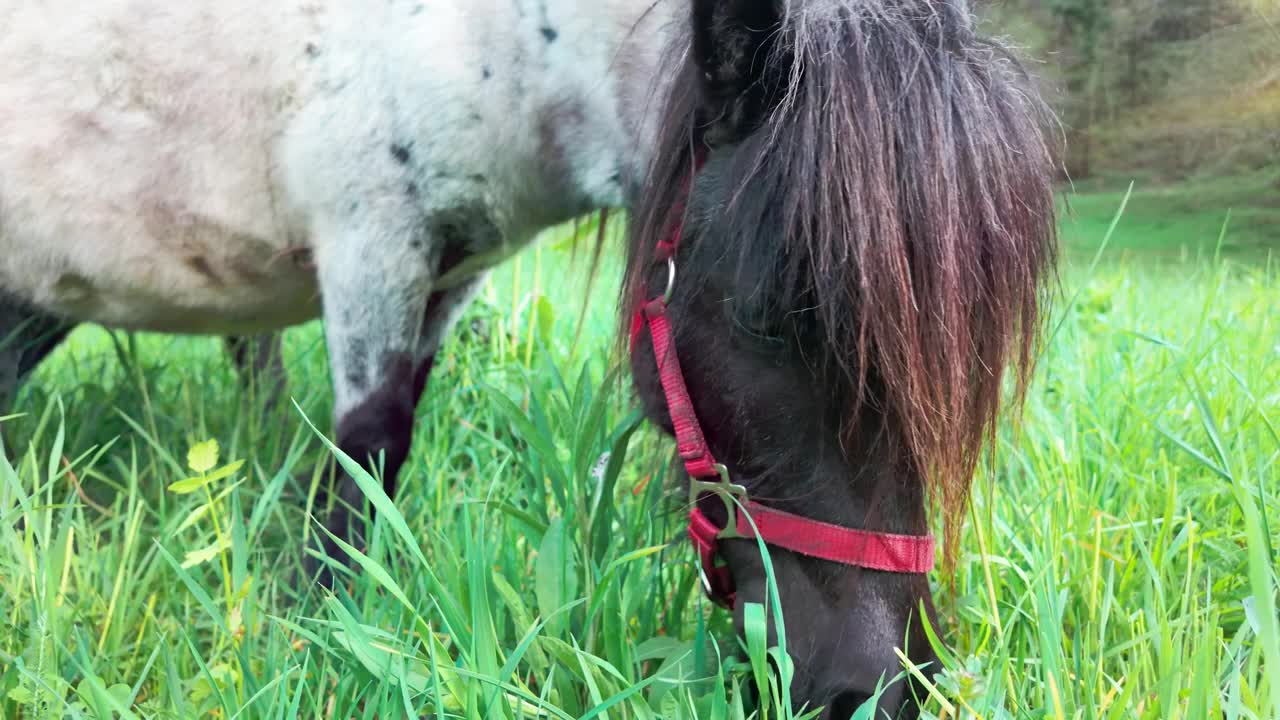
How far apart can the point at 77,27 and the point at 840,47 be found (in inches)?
67.1

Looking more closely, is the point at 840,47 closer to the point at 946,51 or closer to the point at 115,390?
the point at 946,51

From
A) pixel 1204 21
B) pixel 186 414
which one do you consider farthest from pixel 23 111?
pixel 1204 21

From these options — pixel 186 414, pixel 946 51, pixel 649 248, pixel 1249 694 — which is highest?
pixel 946 51

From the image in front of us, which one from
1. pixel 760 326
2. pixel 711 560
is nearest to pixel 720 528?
pixel 711 560

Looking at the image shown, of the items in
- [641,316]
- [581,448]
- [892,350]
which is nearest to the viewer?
[892,350]

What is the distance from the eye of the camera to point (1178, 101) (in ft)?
7.64

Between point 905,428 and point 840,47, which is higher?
point 840,47

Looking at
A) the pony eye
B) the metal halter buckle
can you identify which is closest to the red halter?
the metal halter buckle

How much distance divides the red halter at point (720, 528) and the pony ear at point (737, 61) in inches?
Answer: 3.1

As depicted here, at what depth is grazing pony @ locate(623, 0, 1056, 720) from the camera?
1047 millimetres

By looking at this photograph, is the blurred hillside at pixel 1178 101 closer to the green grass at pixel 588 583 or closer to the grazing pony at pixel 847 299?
the green grass at pixel 588 583

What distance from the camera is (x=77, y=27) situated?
6.41 ft

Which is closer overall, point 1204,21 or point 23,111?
point 23,111

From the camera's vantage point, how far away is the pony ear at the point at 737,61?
1175 mm
